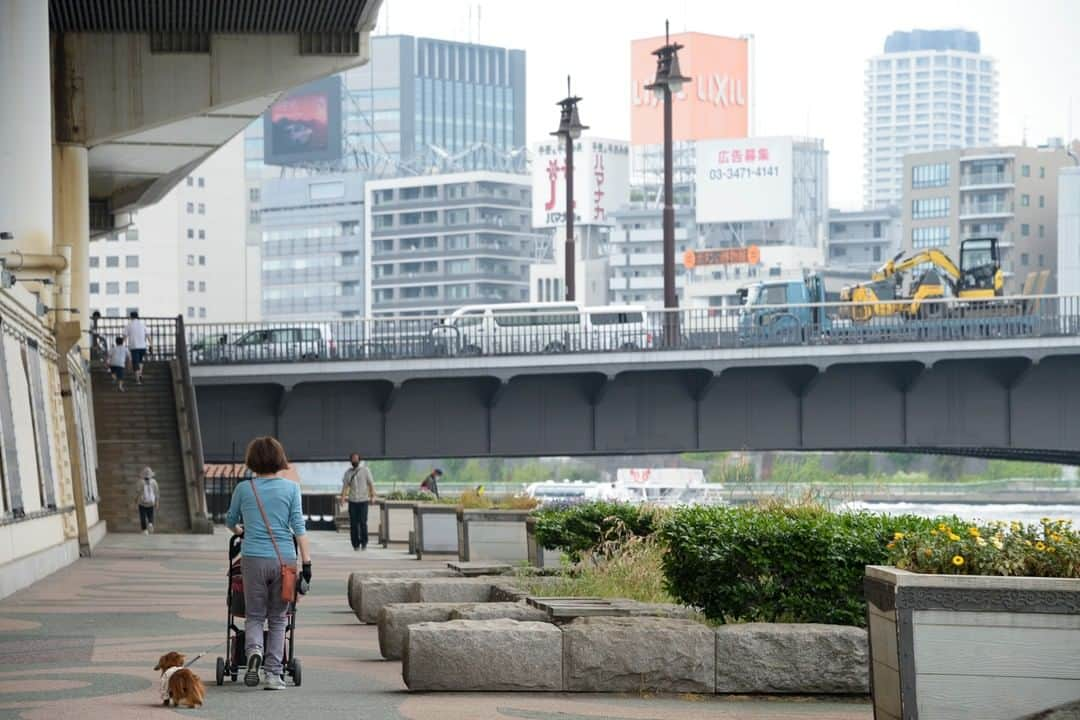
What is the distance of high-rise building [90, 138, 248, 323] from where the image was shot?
178 metres

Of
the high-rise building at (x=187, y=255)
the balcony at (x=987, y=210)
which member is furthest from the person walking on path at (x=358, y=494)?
the high-rise building at (x=187, y=255)

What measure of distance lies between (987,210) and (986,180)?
2567 millimetres

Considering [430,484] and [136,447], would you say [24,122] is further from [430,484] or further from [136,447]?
[430,484]

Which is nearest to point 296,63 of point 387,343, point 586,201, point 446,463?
point 387,343

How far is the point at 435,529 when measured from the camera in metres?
33.5

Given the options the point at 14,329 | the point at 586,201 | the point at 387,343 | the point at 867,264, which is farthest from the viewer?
the point at 867,264

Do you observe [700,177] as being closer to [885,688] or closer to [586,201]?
[586,201]

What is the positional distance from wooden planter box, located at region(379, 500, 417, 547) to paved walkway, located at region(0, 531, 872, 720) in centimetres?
1522

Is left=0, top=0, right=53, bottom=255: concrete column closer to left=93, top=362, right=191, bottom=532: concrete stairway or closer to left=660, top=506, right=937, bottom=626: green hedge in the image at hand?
left=93, top=362, right=191, bottom=532: concrete stairway

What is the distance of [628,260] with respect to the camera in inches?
7657

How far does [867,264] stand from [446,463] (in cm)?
5325

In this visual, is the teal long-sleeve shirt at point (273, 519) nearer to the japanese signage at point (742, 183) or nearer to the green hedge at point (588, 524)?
the green hedge at point (588, 524)

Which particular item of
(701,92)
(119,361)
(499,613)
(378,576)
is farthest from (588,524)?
(701,92)

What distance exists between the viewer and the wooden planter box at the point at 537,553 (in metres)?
22.3
